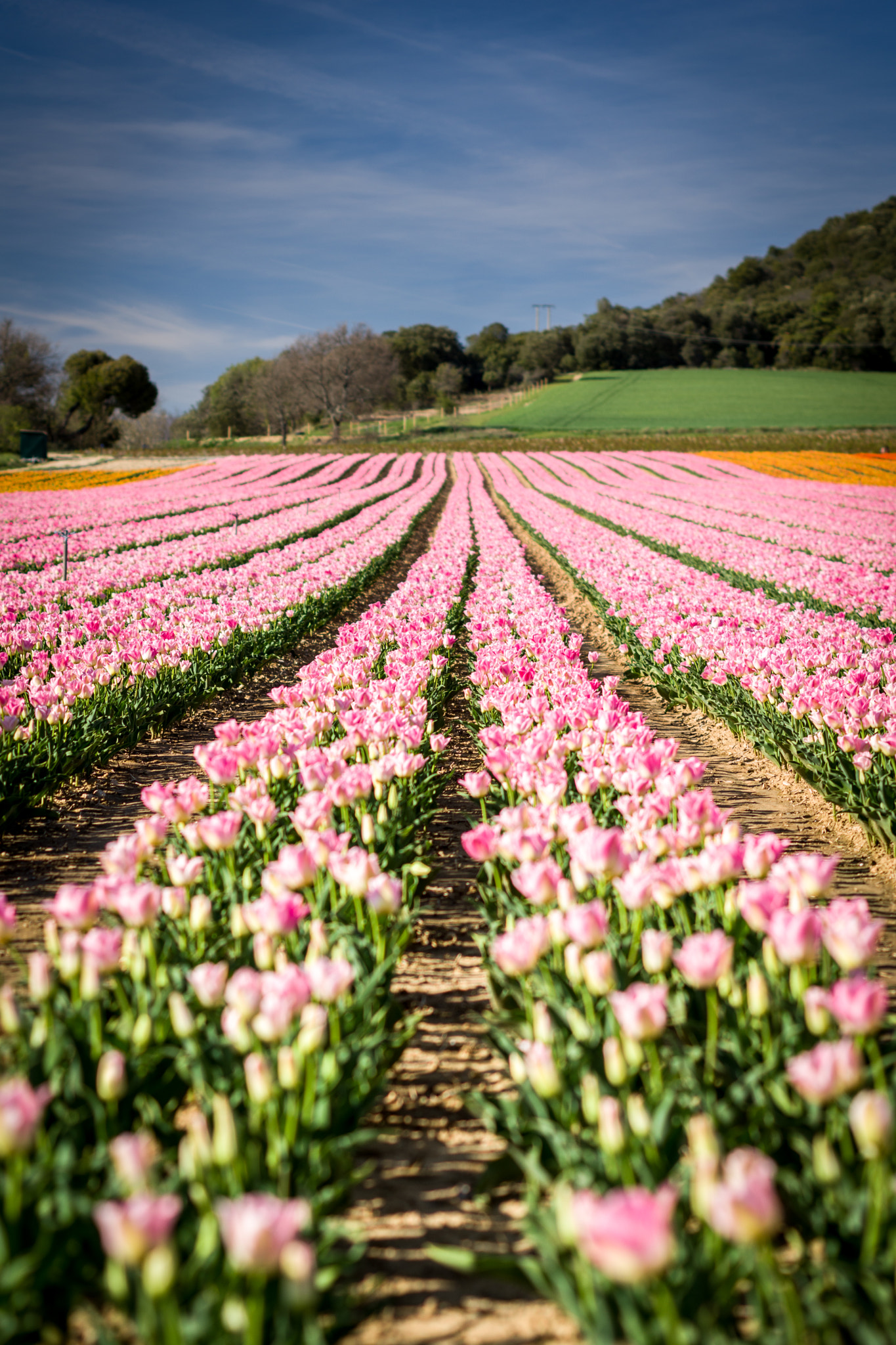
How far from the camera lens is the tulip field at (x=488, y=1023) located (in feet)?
4.72

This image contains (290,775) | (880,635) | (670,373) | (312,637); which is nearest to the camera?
(290,775)

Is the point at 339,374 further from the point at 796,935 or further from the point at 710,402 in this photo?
the point at 796,935

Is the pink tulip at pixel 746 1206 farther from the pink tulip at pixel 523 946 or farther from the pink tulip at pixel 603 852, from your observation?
the pink tulip at pixel 603 852

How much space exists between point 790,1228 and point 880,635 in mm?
5700

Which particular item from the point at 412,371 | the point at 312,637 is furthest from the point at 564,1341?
the point at 412,371

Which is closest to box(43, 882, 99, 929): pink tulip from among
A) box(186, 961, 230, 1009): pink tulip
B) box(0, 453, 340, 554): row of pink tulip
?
box(186, 961, 230, 1009): pink tulip

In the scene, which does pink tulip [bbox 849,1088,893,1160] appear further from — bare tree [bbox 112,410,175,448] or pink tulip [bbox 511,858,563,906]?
bare tree [bbox 112,410,175,448]

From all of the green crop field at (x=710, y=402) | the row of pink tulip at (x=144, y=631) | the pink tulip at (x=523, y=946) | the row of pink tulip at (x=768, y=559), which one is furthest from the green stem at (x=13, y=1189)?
the green crop field at (x=710, y=402)

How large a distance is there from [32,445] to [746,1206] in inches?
2071

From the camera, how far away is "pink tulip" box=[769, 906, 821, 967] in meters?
1.89

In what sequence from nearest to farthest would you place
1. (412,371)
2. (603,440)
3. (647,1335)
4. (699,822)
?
(647,1335)
(699,822)
(603,440)
(412,371)

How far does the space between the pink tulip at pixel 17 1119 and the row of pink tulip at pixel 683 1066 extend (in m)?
1.07

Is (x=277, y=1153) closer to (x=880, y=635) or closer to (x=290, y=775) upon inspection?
(x=290, y=775)

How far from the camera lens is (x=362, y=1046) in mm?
2133
